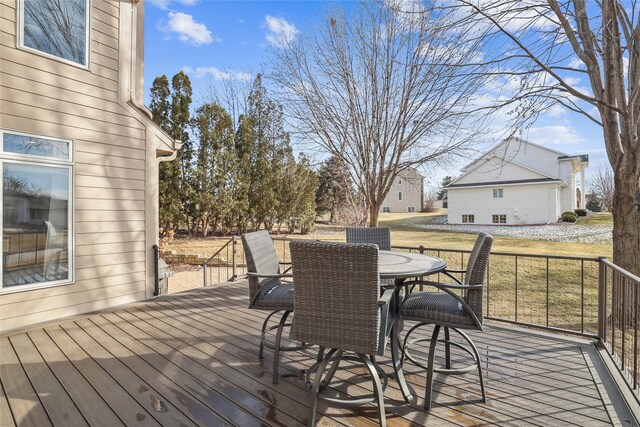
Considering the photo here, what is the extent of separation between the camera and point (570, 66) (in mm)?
4633

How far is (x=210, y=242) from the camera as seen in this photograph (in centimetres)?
1130

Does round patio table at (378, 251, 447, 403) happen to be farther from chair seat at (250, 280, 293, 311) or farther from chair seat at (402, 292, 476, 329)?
chair seat at (250, 280, 293, 311)

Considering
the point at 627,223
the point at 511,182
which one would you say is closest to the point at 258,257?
the point at 627,223

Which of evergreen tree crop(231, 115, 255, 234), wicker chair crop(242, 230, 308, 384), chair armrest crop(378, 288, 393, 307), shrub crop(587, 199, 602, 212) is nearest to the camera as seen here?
chair armrest crop(378, 288, 393, 307)

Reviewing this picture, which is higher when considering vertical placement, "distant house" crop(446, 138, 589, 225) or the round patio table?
"distant house" crop(446, 138, 589, 225)

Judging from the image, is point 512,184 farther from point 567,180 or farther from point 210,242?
point 210,242

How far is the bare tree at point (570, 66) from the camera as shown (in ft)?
13.7

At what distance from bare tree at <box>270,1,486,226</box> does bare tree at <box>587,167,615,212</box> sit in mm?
25831

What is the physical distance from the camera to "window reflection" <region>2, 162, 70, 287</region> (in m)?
3.61

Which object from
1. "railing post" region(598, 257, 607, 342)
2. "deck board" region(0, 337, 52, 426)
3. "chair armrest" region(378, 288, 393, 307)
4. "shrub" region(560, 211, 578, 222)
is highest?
"shrub" region(560, 211, 578, 222)

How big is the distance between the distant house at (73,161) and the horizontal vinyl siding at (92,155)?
0.04 ft

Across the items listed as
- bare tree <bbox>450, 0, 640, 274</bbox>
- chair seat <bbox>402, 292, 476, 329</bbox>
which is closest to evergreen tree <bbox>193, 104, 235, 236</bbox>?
bare tree <bbox>450, 0, 640, 274</bbox>

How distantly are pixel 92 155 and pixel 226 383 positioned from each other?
135 inches

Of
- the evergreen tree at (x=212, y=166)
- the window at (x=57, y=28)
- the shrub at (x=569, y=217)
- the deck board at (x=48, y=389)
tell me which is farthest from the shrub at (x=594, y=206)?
the deck board at (x=48, y=389)
